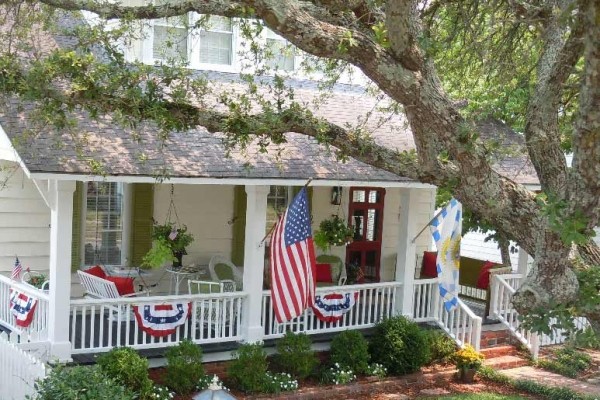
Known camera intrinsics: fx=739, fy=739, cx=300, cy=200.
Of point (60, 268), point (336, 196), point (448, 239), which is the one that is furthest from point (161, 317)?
point (336, 196)

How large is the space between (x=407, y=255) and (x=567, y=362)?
389 centimetres

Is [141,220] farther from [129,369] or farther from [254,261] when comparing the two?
[129,369]

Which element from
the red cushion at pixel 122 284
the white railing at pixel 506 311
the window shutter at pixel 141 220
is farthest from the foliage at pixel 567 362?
the red cushion at pixel 122 284

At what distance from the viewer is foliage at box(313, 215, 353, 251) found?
1365 centimetres

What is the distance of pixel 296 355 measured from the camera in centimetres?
1124

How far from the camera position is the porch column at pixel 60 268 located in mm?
9680

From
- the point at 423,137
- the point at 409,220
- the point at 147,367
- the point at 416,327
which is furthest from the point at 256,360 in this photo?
the point at 423,137

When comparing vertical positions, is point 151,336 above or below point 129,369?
above

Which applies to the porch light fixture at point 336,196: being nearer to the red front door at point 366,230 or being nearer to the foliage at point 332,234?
the red front door at point 366,230

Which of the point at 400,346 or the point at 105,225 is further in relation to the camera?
the point at 105,225

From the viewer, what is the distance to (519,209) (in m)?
7.23

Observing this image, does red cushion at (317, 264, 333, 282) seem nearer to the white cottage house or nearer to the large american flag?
the white cottage house

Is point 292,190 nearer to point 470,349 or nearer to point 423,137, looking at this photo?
point 470,349

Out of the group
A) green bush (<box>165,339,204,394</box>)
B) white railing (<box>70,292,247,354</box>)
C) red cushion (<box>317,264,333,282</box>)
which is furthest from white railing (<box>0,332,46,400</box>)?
red cushion (<box>317,264,333,282</box>)
